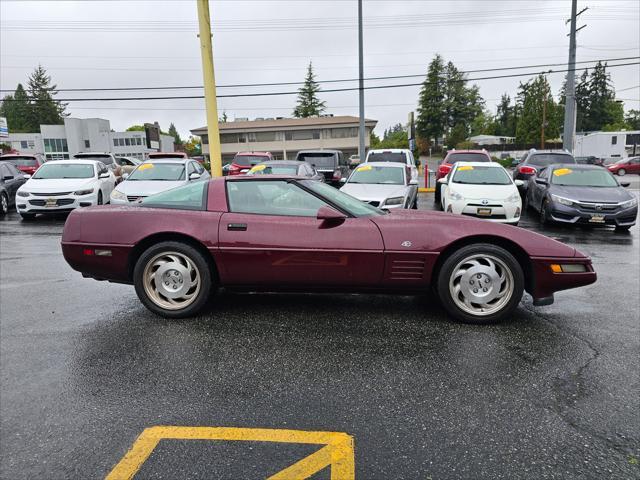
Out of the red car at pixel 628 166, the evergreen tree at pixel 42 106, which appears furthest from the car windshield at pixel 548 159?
the evergreen tree at pixel 42 106

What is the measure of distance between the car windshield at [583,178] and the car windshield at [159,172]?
8.84 m

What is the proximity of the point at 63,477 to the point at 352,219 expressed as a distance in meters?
2.73

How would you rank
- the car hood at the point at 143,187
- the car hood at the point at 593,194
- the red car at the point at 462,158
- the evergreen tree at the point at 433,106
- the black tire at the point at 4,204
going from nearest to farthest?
the car hood at the point at 593,194 → the car hood at the point at 143,187 → the black tire at the point at 4,204 → the red car at the point at 462,158 → the evergreen tree at the point at 433,106

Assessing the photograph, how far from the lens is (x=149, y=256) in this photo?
4070 mm

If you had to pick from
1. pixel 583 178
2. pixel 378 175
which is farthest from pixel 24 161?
pixel 583 178

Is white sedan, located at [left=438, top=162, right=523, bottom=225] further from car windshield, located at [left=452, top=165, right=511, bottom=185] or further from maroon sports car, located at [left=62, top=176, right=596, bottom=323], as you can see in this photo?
maroon sports car, located at [left=62, top=176, right=596, bottom=323]

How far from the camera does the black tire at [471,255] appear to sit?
12.6 feet

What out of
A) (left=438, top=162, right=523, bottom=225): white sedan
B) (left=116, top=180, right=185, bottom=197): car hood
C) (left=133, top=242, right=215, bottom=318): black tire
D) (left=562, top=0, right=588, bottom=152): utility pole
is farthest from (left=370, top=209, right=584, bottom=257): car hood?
(left=562, top=0, right=588, bottom=152): utility pole

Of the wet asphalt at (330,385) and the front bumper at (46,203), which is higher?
the front bumper at (46,203)

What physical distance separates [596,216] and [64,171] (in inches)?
497

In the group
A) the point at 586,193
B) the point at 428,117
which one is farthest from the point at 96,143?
the point at 586,193

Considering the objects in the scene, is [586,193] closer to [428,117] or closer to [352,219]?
[352,219]

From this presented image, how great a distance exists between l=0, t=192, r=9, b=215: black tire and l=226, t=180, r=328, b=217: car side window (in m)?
10.9

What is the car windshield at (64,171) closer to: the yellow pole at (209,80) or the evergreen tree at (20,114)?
the yellow pole at (209,80)
